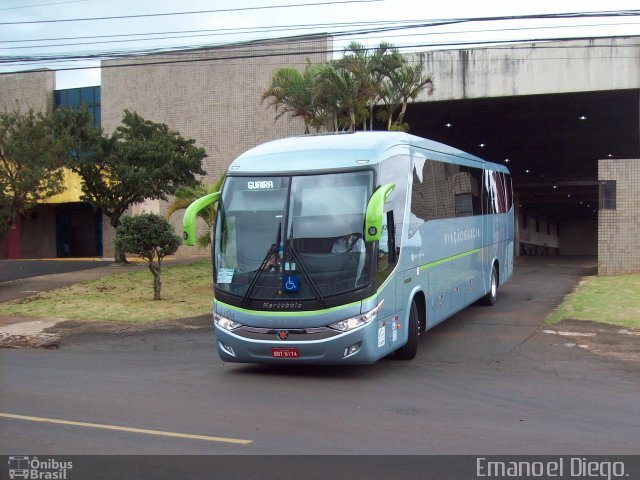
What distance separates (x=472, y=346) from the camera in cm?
1248

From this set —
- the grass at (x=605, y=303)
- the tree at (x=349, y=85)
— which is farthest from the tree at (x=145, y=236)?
the grass at (x=605, y=303)

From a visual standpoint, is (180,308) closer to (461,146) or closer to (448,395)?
(448,395)

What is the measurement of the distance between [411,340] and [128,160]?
58.5 ft

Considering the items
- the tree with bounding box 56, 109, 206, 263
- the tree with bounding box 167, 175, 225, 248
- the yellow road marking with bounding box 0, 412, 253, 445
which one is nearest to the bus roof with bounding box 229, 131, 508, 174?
the yellow road marking with bounding box 0, 412, 253, 445

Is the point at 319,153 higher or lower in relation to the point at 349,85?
lower

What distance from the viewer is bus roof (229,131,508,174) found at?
9961 mm

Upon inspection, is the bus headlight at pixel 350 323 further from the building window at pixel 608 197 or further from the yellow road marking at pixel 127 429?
the building window at pixel 608 197

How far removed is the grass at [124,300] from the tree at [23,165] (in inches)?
117

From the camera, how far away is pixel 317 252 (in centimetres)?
954

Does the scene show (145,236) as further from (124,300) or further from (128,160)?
(128,160)

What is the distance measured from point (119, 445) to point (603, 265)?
67.4ft

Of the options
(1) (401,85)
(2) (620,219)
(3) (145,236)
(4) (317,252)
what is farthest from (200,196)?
(2) (620,219)
